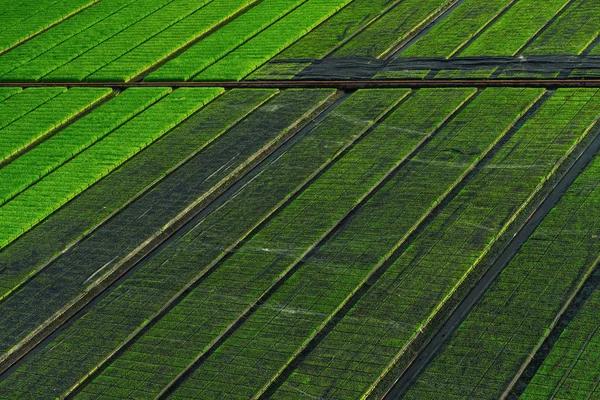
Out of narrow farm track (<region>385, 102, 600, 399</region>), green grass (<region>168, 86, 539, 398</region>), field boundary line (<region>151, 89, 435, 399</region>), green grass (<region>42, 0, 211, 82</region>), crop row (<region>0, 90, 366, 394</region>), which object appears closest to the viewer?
narrow farm track (<region>385, 102, 600, 399</region>)

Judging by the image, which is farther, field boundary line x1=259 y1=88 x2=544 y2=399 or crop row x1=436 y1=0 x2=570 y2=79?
crop row x1=436 y1=0 x2=570 y2=79

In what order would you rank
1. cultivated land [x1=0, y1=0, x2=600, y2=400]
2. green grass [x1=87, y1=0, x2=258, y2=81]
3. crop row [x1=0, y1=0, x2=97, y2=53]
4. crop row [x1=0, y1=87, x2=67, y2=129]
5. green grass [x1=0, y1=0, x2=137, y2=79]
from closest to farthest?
1. cultivated land [x1=0, y1=0, x2=600, y2=400]
2. crop row [x1=0, y1=87, x2=67, y2=129]
3. green grass [x1=87, y1=0, x2=258, y2=81]
4. green grass [x1=0, y1=0, x2=137, y2=79]
5. crop row [x1=0, y1=0, x2=97, y2=53]

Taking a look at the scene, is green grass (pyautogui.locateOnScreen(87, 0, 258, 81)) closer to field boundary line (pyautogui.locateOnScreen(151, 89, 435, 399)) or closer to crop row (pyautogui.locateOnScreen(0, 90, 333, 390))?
crop row (pyautogui.locateOnScreen(0, 90, 333, 390))

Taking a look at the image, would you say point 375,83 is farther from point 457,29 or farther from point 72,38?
point 72,38

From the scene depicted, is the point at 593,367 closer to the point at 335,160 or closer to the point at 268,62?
the point at 335,160

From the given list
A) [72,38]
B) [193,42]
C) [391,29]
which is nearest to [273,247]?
[391,29]

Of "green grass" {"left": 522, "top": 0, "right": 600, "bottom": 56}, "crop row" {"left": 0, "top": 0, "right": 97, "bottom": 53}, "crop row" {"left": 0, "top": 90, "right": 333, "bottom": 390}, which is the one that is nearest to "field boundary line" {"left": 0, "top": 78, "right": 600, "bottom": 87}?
"crop row" {"left": 0, "top": 90, "right": 333, "bottom": 390}
